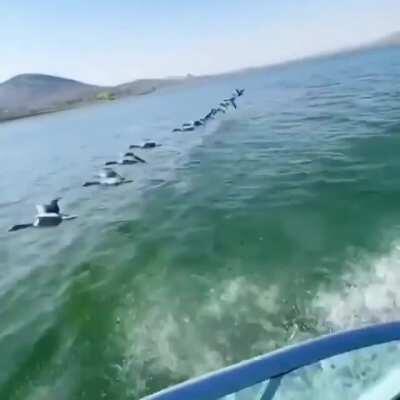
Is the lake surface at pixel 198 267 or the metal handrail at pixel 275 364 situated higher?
the metal handrail at pixel 275 364

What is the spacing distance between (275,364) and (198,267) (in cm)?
852

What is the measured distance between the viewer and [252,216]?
54.2 feet

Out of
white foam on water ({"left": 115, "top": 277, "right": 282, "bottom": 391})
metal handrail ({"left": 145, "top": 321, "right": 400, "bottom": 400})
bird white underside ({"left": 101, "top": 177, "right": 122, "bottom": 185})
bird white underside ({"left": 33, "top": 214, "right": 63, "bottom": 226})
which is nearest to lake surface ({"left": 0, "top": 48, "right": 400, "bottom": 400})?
white foam on water ({"left": 115, "top": 277, "right": 282, "bottom": 391})

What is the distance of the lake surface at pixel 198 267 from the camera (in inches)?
382

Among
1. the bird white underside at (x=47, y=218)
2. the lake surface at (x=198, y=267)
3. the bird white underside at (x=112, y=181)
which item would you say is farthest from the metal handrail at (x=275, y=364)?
the bird white underside at (x=112, y=181)

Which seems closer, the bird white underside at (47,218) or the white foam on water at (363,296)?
the white foam on water at (363,296)

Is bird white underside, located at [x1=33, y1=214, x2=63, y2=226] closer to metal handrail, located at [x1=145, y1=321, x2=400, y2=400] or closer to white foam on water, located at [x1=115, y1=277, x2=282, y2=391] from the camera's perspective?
white foam on water, located at [x1=115, y1=277, x2=282, y2=391]

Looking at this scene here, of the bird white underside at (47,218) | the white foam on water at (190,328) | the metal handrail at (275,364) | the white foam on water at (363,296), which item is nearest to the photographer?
the metal handrail at (275,364)

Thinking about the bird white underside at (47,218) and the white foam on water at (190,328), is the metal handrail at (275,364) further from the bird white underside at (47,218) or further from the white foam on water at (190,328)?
the bird white underside at (47,218)

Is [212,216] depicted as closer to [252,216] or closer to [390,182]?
[252,216]

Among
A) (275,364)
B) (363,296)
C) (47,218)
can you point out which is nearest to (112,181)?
(47,218)

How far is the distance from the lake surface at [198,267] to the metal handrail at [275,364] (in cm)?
444

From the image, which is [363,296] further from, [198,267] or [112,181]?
[112,181]

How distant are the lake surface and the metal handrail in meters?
4.44
